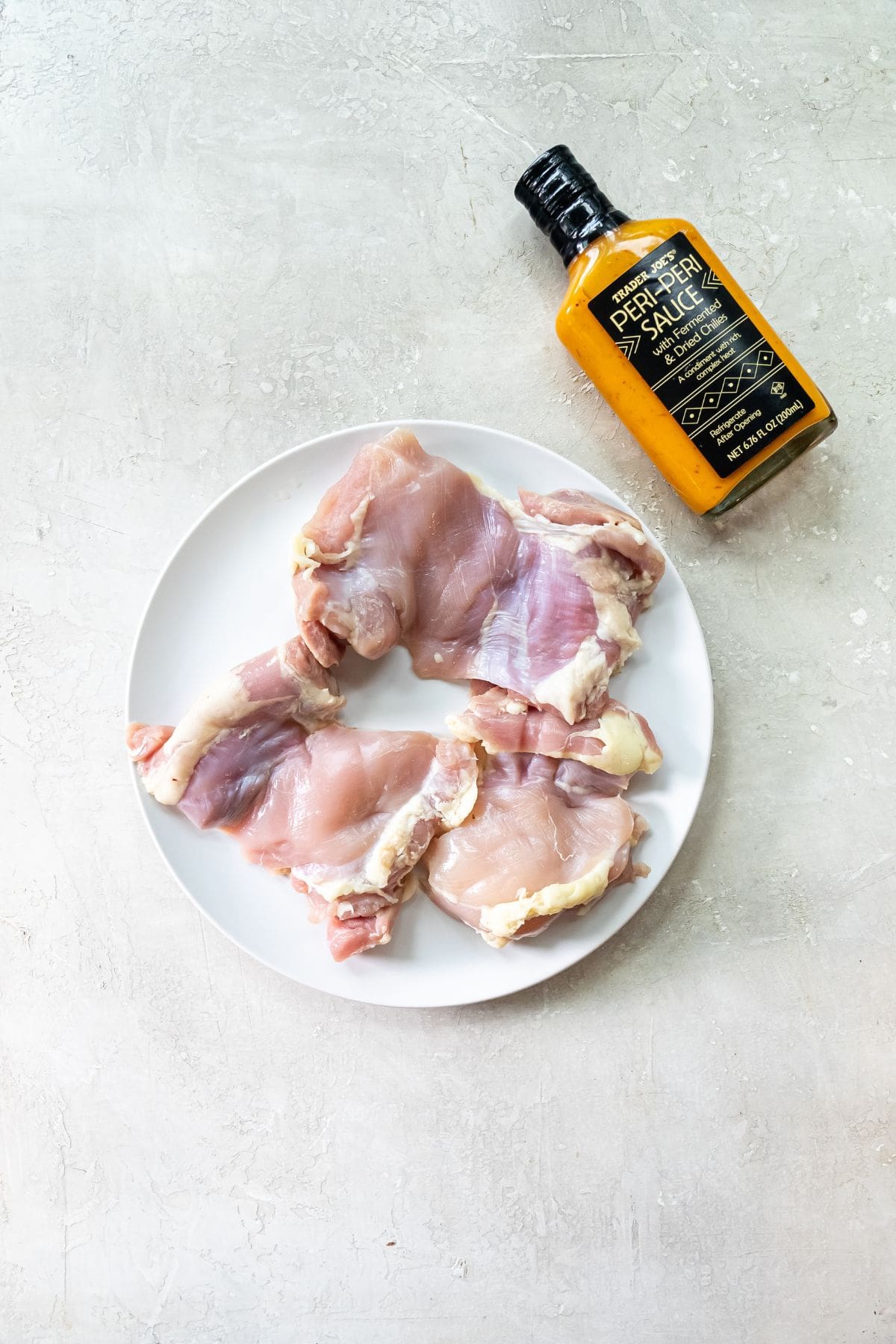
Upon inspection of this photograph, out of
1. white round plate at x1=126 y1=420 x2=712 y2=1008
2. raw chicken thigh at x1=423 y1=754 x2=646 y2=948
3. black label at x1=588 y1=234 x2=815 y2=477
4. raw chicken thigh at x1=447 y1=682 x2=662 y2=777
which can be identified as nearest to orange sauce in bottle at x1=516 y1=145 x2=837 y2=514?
black label at x1=588 y1=234 x2=815 y2=477

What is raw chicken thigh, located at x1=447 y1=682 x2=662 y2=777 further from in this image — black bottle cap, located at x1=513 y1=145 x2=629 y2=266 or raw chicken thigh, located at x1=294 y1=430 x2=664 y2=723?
black bottle cap, located at x1=513 y1=145 x2=629 y2=266

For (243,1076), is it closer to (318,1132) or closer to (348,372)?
(318,1132)

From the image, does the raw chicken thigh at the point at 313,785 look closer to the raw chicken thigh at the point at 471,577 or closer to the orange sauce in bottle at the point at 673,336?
the raw chicken thigh at the point at 471,577

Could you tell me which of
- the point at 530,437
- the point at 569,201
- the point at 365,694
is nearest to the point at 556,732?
the point at 365,694

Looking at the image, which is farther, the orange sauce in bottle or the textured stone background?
the textured stone background

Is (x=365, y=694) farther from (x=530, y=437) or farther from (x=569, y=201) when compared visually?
(x=569, y=201)

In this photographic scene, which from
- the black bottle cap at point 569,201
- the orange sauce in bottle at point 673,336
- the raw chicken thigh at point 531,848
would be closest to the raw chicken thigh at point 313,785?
the raw chicken thigh at point 531,848
